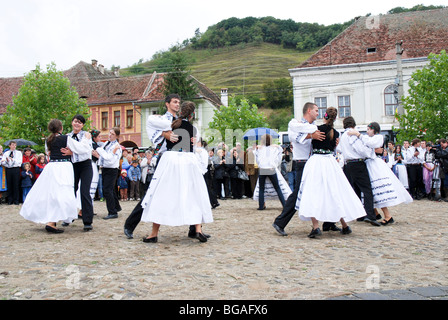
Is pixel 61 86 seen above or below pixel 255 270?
above

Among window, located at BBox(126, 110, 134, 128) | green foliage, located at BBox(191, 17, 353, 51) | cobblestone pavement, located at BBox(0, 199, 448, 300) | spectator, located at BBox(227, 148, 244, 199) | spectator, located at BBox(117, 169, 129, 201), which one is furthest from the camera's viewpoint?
green foliage, located at BBox(191, 17, 353, 51)

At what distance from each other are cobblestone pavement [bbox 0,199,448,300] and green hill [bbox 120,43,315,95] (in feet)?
312

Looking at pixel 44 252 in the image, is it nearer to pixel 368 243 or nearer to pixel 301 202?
pixel 301 202

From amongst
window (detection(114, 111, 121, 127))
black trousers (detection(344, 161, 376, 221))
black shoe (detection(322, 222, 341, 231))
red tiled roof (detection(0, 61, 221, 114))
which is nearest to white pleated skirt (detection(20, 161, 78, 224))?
black shoe (detection(322, 222, 341, 231))

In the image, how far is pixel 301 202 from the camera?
7352 mm

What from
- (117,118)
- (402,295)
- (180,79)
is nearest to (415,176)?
(402,295)

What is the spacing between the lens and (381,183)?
29.7 feet

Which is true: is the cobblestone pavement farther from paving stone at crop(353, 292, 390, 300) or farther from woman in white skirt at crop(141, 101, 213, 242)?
woman in white skirt at crop(141, 101, 213, 242)

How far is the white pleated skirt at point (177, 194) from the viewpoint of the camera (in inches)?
261

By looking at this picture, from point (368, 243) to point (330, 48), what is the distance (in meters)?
38.8

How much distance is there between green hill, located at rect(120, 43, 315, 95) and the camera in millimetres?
112688

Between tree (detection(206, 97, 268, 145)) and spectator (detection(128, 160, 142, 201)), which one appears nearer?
spectator (detection(128, 160, 142, 201))

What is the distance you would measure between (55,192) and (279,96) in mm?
83521
